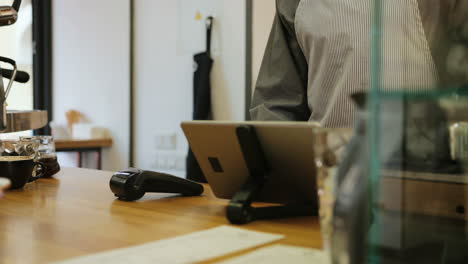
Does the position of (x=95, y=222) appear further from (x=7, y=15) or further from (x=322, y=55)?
(x=322, y=55)

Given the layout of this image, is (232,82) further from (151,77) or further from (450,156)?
(450,156)

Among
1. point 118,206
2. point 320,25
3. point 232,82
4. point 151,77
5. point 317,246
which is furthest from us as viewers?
point 151,77

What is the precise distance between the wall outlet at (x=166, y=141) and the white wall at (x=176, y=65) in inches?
0.6

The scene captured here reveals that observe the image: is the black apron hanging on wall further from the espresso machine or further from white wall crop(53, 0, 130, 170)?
the espresso machine

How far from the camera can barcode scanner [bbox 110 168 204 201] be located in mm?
910

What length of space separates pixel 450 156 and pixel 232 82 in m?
2.12

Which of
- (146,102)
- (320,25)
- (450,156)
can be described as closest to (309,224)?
(450,156)

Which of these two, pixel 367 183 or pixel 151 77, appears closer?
pixel 367 183

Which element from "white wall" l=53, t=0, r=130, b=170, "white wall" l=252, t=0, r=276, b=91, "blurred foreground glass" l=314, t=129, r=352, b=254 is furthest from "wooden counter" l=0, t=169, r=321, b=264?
"white wall" l=53, t=0, r=130, b=170

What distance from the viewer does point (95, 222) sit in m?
0.73

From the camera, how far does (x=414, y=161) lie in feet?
1.28

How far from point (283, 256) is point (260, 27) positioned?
2.06m

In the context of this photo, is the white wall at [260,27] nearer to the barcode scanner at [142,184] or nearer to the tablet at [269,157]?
the barcode scanner at [142,184]

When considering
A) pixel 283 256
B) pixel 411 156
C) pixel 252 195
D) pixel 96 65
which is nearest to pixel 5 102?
pixel 252 195
